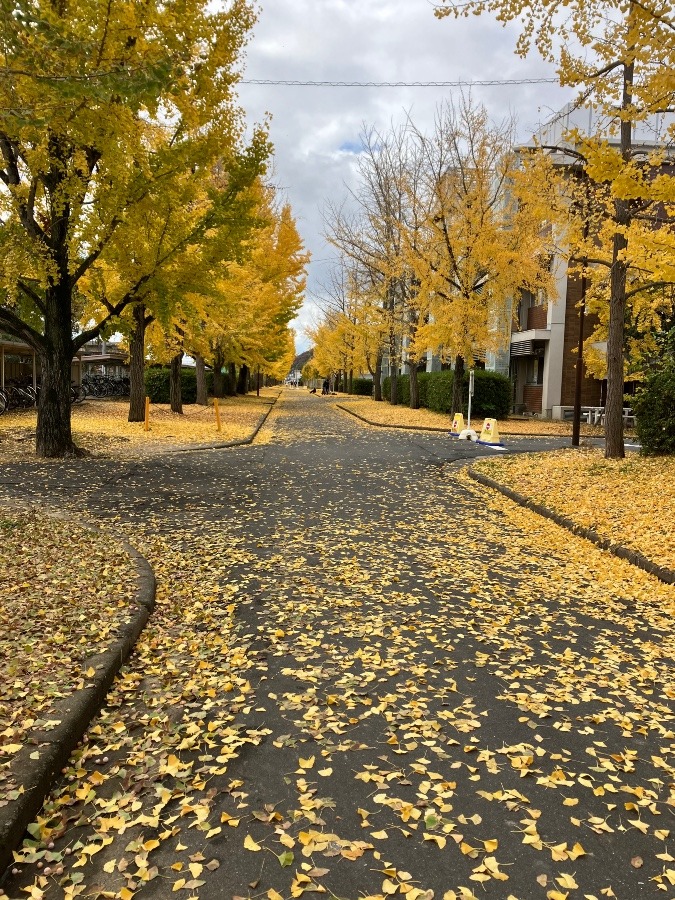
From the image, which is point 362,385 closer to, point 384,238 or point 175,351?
point 384,238

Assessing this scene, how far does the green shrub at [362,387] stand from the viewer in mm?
55562

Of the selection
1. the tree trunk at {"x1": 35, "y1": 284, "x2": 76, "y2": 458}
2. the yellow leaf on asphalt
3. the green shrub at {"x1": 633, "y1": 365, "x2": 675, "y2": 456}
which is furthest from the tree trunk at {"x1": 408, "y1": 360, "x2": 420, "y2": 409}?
the yellow leaf on asphalt

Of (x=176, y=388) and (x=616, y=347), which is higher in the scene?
(x=616, y=347)

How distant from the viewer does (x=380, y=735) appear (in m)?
3.18

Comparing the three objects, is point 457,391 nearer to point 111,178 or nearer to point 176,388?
point 176,388

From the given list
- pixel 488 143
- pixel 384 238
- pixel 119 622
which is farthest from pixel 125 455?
pixel 384 238

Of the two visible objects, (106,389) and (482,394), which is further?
(106,389)

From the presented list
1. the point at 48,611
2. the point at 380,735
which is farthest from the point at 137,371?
the point at 380,735

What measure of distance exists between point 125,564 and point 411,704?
3187 millimetres

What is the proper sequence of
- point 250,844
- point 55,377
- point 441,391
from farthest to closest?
point 441,391, point 55,377, point 250,844

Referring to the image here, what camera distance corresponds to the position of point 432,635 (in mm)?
4430

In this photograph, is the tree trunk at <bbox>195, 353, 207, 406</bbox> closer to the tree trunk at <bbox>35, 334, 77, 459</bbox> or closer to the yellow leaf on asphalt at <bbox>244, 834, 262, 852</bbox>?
the tree trunk at <bbox>35, 334, 77, 459</bbox>

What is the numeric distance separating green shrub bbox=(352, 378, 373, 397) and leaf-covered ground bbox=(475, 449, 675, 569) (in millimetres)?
42401

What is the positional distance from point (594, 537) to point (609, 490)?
2.30 meters
